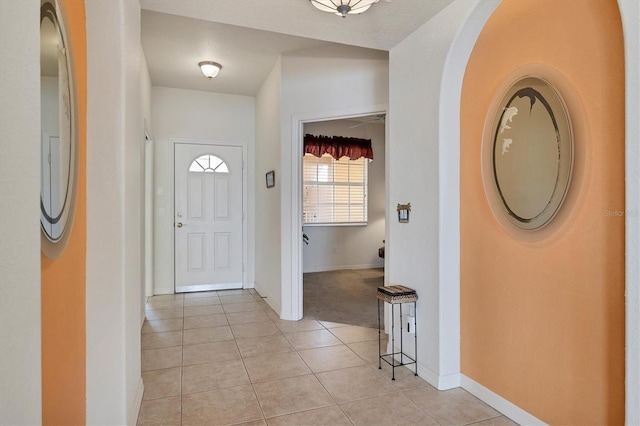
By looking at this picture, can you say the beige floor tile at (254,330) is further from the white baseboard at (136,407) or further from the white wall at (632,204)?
the white wall at (632,204)

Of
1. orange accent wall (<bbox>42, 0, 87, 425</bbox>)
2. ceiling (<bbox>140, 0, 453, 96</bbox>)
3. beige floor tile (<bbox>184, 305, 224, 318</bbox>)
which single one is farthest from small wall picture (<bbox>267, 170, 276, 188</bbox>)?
orange accent wall (<bbox>42, 0, 87, 425</bbox>)

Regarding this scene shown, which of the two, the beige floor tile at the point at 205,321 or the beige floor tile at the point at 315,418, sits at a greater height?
the beige floor tile at the point at 205,321

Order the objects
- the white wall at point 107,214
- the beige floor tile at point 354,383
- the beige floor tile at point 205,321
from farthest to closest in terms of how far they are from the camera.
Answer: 1. the beige floor tile at point 205,321
2. the beige floor tile at point 354,383
3. the white wall at point 107,214

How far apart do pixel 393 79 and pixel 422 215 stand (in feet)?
3.59

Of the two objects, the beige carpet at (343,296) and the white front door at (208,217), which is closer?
the beige carpet at (343,296)

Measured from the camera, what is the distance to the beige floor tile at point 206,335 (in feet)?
10.5

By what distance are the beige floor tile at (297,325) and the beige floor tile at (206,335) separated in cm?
48

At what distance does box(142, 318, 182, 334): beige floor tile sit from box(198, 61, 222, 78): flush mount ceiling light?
8.44 ft

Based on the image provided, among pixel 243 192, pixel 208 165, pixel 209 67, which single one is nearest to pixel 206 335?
pixel 243 192

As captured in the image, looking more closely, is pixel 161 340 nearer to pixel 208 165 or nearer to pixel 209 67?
pixel 208 165

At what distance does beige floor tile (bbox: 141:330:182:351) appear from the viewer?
10.1ft

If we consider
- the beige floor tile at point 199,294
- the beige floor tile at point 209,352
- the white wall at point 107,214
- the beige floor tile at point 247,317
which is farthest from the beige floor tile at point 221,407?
the beige floor tile at point 199,294

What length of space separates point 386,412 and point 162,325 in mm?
2411

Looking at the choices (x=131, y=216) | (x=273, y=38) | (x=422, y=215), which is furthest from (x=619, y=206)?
(x=273, y=38)
